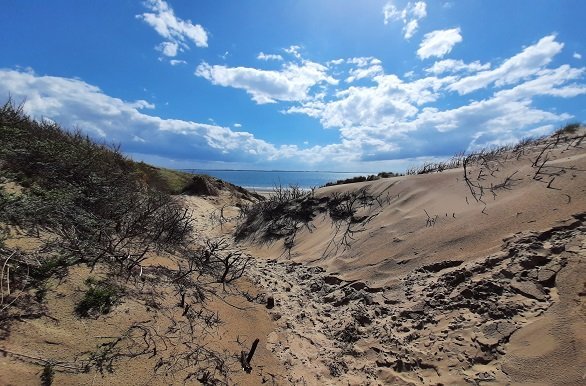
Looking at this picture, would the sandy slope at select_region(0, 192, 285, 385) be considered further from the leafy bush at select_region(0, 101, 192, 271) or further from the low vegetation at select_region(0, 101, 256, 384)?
the leafy bush at select_region(0, 101, 192, 271)

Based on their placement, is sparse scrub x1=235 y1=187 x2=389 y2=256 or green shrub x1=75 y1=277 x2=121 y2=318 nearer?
green shrub x1=75 y1=277 x2=121 y2=318

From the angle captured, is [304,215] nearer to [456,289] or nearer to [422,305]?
[422,305]

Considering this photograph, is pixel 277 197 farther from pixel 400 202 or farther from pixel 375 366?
pixel 375 366

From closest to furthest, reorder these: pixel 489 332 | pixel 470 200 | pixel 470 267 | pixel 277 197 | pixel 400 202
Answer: pixel 489 332 → pixel 470 267 → pixel 470 200 → pixel 400 202 → pixel 277 197

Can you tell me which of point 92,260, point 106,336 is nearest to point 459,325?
point 106,336

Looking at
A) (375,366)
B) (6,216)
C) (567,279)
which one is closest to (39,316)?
(6,216)

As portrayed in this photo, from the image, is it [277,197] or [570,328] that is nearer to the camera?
[570,328]

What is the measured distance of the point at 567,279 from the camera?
3348 mm

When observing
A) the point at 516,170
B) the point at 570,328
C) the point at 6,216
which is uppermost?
the point at 516,170

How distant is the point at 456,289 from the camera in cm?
396

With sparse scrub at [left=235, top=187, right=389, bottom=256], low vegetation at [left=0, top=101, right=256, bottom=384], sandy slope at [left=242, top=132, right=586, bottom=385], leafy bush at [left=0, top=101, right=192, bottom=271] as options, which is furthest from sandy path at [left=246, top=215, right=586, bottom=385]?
sparse scrub at [left=235, top=187, right=389, bottom=256]

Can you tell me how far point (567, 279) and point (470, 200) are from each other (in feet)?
8.18

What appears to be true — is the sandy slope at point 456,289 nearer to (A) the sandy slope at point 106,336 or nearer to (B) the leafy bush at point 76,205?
(A) the sandy slope at point 106,336

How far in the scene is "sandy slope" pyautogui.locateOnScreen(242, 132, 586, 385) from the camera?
3.03m
